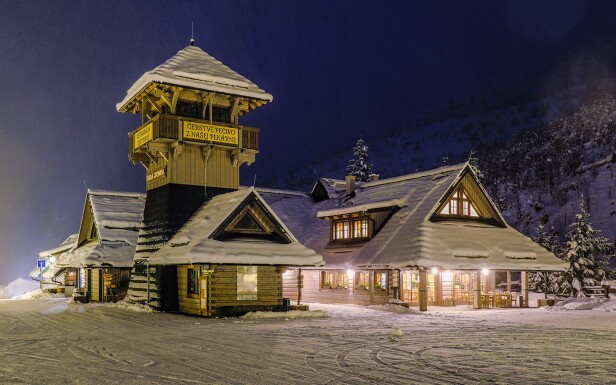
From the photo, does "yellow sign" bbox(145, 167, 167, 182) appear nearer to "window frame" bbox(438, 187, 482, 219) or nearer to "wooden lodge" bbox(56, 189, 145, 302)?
"wooden lodge" bbox(56, 189, 145, 302)

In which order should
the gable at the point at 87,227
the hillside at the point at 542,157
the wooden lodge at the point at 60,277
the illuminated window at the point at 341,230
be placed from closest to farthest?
1. the illuminated window at the point at 341,230
2. the gable at the point at 87,227
3. the wooden lodge at the point at 60,277
4. the hillside at the point at 542,157

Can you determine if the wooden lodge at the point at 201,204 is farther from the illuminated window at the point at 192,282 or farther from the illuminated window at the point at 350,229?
the illuminated window at the point at 350,229

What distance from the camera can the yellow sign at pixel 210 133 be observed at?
105 ft

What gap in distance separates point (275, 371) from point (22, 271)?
196715 millimetres

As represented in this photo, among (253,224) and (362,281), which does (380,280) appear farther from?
(253,224)

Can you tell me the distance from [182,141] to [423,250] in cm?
1220

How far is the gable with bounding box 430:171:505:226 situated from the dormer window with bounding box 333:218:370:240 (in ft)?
14.7

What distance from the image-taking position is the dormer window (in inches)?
1505

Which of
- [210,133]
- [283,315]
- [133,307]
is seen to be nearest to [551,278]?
[283,315]

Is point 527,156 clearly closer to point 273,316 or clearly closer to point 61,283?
point 61,283

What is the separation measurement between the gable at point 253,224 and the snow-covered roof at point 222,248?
143 millimetres

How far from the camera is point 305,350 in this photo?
16688 mm

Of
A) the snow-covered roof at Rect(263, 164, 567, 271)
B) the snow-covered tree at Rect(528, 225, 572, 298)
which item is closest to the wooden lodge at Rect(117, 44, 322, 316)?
the snow-covered roof at Rect(263, 164, 567, 271)

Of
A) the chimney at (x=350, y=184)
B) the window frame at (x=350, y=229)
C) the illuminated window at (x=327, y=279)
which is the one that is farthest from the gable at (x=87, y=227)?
the chimney at (x=350, y=184)
